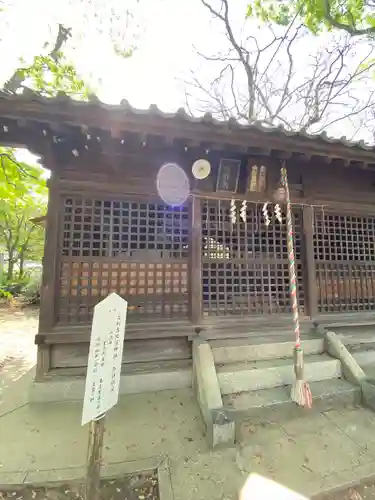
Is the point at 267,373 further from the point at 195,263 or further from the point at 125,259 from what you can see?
the point at 125,259

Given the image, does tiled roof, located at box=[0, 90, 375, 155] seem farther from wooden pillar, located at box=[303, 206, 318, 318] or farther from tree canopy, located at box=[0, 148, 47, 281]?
tree canopy, located at box=[0, 148, 47, 281]

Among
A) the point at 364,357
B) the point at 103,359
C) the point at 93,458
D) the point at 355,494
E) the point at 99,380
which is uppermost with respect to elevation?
the point at 103,359

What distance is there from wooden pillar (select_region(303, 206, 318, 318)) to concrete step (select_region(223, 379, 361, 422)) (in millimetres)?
1431

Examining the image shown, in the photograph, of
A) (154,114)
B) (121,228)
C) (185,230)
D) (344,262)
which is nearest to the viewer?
(154,114)

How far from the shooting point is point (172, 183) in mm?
4586

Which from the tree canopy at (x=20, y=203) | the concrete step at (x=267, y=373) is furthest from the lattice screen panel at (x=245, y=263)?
the tree canopy at (x=20, y=203)

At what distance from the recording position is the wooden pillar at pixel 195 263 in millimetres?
4504

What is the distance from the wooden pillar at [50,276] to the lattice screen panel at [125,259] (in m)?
0.13

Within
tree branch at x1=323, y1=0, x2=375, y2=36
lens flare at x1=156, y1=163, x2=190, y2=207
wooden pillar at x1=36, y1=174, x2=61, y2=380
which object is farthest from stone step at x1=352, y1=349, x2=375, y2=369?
tree branch at x1=323, y1=0, x2=375, y2=36

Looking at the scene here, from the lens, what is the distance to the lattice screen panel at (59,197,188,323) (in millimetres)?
4238

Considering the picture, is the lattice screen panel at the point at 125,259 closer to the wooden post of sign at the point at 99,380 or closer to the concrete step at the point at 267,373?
the concrete step at the point at 267,373

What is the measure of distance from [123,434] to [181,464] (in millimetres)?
858

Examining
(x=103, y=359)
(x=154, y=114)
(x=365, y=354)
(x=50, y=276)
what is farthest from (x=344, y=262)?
(x=50, y=276)

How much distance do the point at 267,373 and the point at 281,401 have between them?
432 mm
